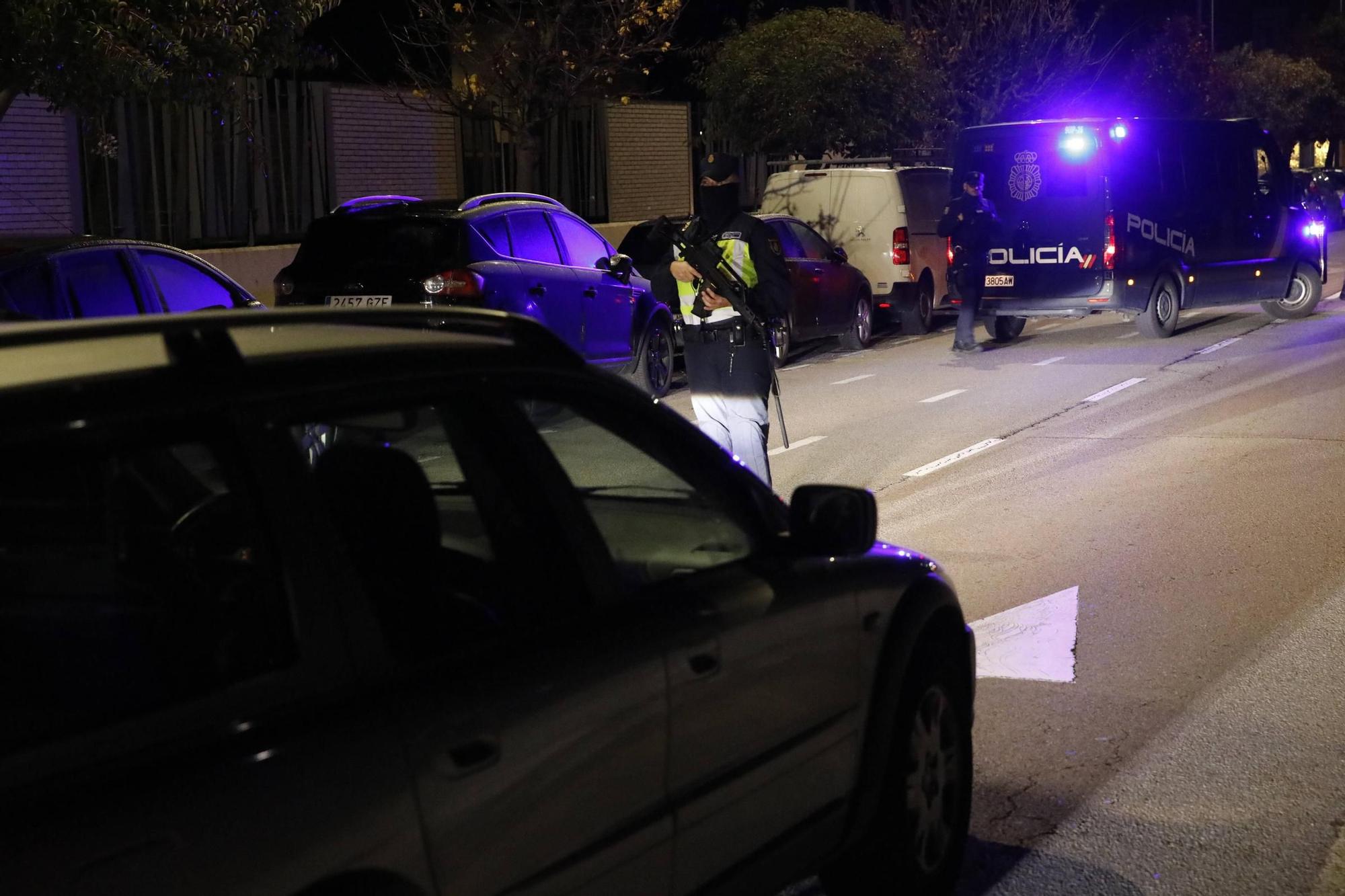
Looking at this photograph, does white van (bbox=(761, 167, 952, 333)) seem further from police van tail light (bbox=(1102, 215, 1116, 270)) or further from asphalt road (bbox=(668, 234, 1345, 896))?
asphalt road (bbox=(668, 234, 1345, 896))

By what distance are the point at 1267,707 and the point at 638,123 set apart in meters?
24.4

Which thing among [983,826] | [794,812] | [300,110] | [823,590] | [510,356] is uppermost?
[300,110]

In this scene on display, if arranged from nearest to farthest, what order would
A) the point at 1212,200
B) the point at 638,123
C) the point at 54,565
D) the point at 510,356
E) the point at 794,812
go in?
1. the point at 54,565
2. the point at 510,356
3. the point at 794,812
4. the point at 1212,200
5. the point at 638,123

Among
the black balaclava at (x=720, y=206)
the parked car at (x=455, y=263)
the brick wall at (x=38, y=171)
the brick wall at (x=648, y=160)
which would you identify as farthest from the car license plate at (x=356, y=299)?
the brick wall at (x=648, y=160)

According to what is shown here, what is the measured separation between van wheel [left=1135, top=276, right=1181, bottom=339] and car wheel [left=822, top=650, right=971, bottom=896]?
47.6 feet

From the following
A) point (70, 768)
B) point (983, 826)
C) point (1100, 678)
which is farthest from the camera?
point (1100, 678)

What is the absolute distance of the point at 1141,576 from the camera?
313 inches

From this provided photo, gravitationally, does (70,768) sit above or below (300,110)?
below

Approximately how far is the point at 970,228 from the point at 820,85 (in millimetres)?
10126

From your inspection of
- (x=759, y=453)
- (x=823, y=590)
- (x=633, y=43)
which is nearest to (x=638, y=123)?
(x=633, y=43)

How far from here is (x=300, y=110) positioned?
21219 millimetres

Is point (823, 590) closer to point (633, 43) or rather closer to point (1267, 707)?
point (1267, 707)

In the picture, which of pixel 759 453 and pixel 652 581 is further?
pixel 759 453

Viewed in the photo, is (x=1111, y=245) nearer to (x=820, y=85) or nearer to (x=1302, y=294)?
(x=1302, y=294)
